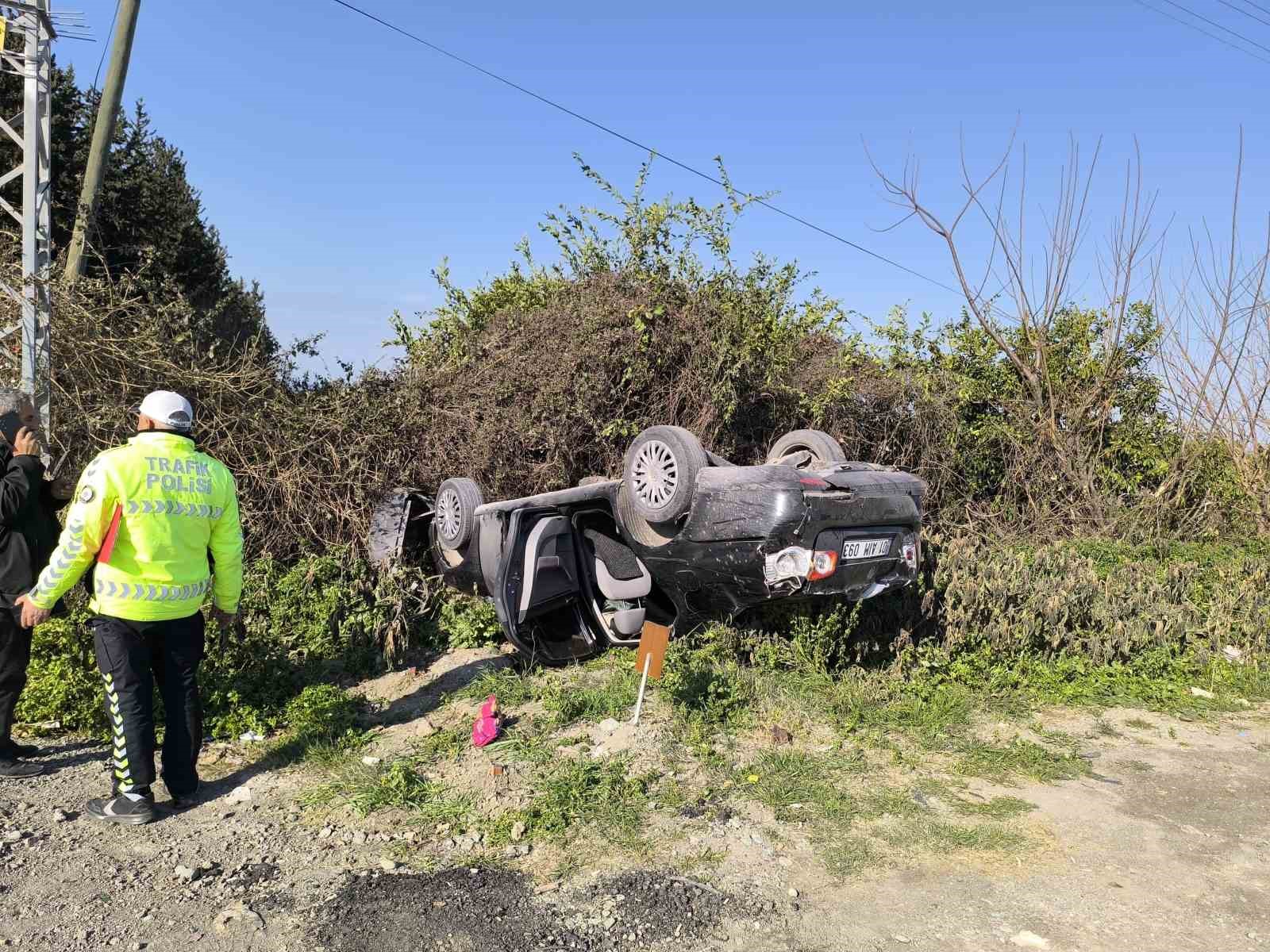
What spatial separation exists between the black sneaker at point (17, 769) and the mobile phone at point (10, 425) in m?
1.52

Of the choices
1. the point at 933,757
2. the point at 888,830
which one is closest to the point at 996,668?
the point at 933,757

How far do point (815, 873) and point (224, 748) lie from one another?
313 cm

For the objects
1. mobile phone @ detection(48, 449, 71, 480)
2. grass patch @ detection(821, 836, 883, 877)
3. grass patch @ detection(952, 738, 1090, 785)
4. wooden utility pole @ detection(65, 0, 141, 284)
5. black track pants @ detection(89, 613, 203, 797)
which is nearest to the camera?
grass patch @ detection(821, 836, 883, 877)

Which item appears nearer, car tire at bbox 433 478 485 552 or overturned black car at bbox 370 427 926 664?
overturned black car at bbox 370 427 926 664

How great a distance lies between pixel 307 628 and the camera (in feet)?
20.6

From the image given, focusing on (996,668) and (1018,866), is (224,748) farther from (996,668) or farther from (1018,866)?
(996,668)

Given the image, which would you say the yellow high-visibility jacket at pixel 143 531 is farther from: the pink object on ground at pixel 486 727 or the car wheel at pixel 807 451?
the car wheel at pixel 807 451

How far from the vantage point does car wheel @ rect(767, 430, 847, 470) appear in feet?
19.8

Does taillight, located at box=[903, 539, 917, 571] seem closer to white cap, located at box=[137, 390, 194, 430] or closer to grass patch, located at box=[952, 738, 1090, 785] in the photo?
grass patch, located at box=[952, 738, 1090, 785]

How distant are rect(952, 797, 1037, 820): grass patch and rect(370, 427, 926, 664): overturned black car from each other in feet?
4.02

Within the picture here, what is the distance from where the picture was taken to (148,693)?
4.18m

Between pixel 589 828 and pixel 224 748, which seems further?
pixel 224 748

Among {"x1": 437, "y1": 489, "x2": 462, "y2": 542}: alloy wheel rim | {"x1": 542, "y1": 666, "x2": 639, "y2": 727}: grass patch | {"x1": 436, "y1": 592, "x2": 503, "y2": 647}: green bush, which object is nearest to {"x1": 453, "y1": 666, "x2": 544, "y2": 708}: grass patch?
{"x1": 542, "y1": 666, "x2": 639, "y2": 727}: grass patch

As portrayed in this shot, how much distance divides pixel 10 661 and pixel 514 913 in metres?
2.89
